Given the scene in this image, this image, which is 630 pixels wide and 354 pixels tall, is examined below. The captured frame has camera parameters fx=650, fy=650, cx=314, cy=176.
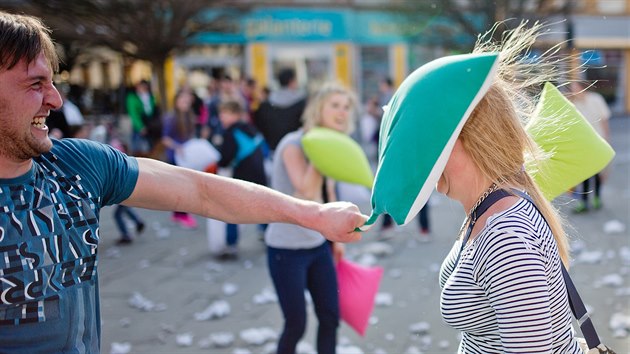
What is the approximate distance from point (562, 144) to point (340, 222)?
2.81 ft

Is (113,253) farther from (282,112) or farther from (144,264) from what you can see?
(282,112)

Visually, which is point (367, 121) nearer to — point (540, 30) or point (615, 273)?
point (615, 273)

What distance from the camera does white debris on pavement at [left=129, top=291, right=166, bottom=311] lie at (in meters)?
5.45

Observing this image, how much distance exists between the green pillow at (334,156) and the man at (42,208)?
71.5 inches

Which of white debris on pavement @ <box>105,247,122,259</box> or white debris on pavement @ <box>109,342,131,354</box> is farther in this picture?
white debris on pavement @ <box>105,247,122,259</box>

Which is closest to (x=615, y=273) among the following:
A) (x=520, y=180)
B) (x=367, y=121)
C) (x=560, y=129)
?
(x=560, y=129)

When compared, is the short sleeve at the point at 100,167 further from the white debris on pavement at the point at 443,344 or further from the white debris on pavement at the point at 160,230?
the white debris on pavement at the point at 160,230

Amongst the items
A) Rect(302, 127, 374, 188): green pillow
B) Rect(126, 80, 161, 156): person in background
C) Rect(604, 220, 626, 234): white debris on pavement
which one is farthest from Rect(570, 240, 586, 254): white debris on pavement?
Rect(126, 80, 161, 156): person in background

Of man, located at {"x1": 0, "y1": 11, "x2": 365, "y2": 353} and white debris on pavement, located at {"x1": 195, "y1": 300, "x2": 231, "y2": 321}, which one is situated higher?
man, located at {"x1": 0, "y1": 11, "x2": 365, "y2": 353}

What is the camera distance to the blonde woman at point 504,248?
5.36 ft

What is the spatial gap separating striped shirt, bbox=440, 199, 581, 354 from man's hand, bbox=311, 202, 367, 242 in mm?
462

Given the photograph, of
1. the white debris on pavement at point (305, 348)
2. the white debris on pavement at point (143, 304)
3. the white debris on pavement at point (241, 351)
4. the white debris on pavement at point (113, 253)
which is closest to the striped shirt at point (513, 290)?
the white debris on pavement at point (305, 348)

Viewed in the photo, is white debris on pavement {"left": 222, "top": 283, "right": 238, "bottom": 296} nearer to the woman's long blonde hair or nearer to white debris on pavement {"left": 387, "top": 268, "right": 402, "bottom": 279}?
white debris on pavement {"left": 387, "top": 268, "right": 402, "bottom": 279}

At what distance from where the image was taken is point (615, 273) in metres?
5.86
